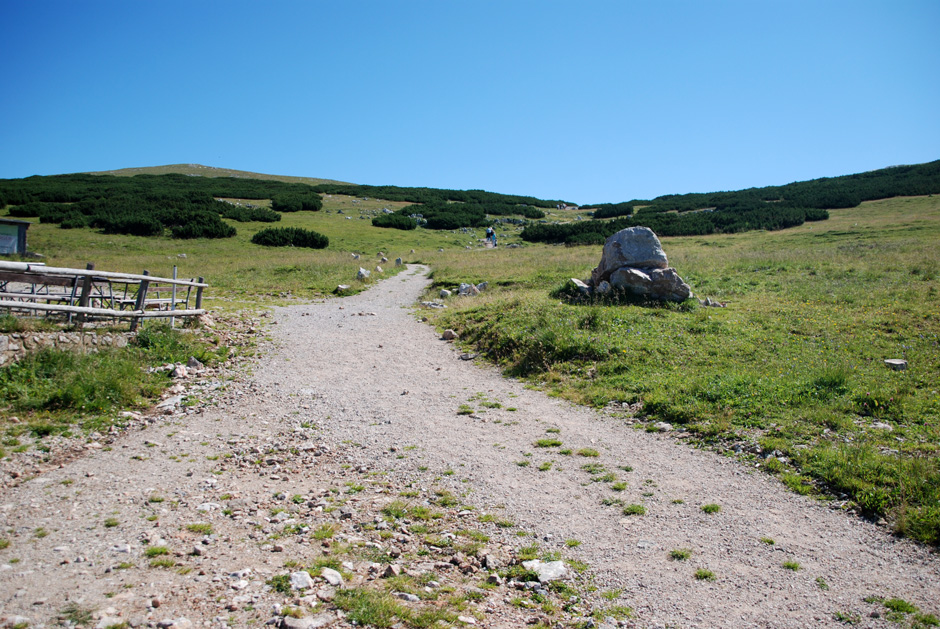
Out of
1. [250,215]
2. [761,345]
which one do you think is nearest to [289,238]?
[250,215]

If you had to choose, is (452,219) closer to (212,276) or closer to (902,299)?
(212,276)

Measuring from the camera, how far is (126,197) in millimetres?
53031

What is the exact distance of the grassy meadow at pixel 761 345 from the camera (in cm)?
690

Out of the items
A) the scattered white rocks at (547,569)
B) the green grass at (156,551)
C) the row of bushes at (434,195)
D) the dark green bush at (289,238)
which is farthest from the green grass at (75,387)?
the row of bushes at (434,195)

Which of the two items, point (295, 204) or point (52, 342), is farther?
point (295, 204)

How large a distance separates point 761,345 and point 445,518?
31.3 ft

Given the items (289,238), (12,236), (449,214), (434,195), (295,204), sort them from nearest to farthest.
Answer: (12,236), (289,238), (295,204), (449,214), (434,195)

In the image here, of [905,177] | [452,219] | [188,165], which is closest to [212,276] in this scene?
[452,219]

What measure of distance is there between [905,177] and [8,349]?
8529 cm

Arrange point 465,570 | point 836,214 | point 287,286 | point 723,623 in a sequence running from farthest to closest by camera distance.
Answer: point 836,214
point 287,286
point 465,570
point 723,623

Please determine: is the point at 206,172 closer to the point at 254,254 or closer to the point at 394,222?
the point at 394,222

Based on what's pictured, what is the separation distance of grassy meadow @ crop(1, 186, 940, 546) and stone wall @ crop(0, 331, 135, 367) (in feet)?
28.3

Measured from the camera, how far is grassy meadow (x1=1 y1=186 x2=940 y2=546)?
272 inches

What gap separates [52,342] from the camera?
984 cm
